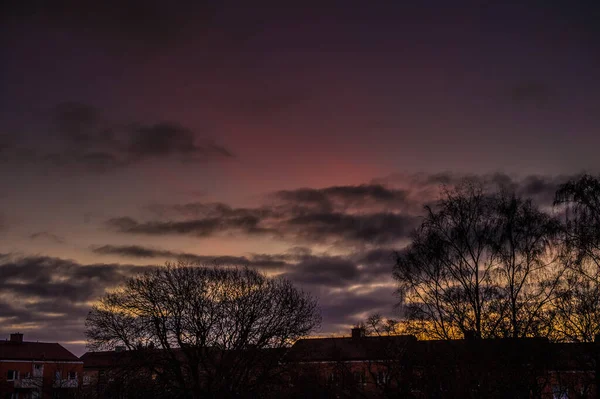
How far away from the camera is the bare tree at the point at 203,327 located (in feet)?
164

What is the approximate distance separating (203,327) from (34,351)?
5897cm

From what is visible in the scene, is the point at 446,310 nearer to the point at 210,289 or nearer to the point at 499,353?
the point at 499,353

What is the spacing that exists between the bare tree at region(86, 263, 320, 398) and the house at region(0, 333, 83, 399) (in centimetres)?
4028

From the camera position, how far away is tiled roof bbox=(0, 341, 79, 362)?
93.8m

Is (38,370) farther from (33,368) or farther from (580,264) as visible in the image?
(580,264)

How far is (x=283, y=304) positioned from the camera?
2156 inches

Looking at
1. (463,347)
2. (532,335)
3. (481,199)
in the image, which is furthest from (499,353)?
(481,199)

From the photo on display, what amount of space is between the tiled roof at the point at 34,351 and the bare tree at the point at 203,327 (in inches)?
2009

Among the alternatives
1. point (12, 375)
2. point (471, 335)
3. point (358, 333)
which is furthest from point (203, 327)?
point (12, 375)

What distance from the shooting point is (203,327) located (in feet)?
168

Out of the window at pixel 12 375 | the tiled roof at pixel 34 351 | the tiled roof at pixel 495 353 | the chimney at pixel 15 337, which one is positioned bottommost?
the window at pixel 12 375

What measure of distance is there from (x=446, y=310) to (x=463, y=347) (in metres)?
5.95

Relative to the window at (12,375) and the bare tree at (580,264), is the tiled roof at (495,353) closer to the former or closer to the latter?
the bare tree at (580,264)

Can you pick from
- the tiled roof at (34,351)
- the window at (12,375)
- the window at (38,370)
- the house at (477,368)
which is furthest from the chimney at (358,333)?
the window at (12,375)
